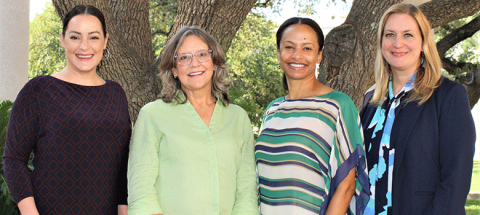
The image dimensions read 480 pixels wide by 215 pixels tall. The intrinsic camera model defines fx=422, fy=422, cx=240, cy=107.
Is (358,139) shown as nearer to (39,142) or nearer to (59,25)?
(39,142)

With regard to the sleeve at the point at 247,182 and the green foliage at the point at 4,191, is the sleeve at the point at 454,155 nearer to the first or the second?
the sleeve at the point at 247,182

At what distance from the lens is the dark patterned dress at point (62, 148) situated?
2438 millimetres

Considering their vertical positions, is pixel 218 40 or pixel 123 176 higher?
pixel 218 40

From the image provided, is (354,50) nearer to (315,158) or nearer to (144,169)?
(315,158)

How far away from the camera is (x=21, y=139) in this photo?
2430 mm

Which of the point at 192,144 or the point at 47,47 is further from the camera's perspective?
the point at 47,47

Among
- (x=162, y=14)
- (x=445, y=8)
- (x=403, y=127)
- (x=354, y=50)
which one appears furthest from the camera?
(x=162, y=14)

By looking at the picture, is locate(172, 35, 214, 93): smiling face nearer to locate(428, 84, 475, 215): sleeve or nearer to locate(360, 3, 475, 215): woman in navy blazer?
locate(360, 3, 475, 215): woman in navy blazer

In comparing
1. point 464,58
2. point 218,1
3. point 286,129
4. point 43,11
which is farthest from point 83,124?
point 43,11

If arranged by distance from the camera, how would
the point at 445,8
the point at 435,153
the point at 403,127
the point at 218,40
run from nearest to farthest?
the point at 435,153
the point at 403,127
the point at 218,40
the point at 445,8

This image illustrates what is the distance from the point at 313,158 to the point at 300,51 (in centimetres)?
71

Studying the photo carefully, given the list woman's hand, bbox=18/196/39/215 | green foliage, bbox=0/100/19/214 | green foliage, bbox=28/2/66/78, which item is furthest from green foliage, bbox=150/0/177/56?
woman's hand, bbox=18/196/39/215

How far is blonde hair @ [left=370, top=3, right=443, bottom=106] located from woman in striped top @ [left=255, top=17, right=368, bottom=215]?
40cm

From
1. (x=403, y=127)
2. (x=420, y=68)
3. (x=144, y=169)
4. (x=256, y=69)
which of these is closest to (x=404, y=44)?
(x=420, y=68)
